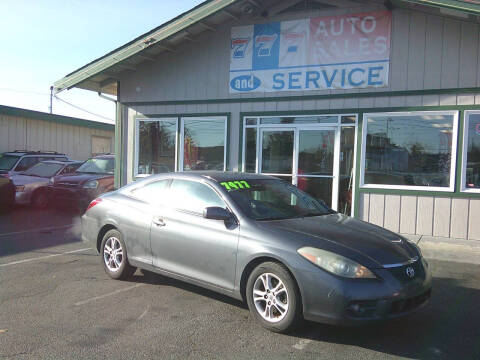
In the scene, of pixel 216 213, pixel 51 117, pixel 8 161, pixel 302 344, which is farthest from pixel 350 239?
pixel 51 117

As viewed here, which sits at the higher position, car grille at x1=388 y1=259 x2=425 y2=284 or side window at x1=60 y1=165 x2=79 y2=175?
side window at x1=60 y1=165 x2=79 y2=175

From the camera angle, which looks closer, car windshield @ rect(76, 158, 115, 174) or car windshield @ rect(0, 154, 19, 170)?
car windshield @ rect(76, 158, 115, 174)

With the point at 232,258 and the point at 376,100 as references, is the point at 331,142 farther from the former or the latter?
the point at 232,258

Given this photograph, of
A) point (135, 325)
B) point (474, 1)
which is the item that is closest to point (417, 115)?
point (474, 1)

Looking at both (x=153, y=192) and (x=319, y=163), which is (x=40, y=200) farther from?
(x=153, y=192)

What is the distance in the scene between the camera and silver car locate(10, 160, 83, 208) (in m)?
12.7

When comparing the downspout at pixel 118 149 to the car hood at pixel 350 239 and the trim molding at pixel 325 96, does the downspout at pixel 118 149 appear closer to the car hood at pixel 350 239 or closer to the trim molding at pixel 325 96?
the trim molding at pixel 325 96

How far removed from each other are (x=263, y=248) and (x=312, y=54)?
21.3 ft

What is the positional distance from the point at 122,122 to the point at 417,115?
24.6 feet

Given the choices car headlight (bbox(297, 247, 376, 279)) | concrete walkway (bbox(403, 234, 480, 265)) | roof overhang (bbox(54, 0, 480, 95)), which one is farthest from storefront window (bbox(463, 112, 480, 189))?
car headlight (bbox(297, 247, 376, 279))

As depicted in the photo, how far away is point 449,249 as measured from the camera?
26.0 feet

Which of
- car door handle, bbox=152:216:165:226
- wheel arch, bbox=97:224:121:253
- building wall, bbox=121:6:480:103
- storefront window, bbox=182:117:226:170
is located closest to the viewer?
car door handle, bbox=152:216:165:226

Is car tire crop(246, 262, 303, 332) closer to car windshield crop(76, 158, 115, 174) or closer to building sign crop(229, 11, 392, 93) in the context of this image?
building sign crop(229, 11, 392, 93)

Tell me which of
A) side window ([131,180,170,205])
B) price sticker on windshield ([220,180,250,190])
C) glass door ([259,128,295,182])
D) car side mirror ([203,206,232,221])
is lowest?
car side mirror ([203,206,232,221])
